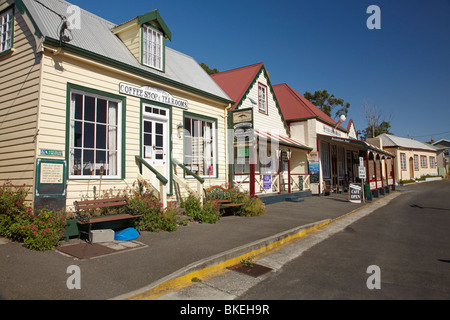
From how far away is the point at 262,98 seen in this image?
1617cm

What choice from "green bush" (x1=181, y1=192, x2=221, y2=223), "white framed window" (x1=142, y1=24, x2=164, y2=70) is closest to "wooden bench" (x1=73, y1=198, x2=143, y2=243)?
"green bush" (x1=181, y1=192, x2=221, y2=223)

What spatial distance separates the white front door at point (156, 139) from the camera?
893 centimetres

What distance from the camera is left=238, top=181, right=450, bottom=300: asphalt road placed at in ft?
13.7

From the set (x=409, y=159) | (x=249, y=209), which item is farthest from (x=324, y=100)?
(x=249, y=209)

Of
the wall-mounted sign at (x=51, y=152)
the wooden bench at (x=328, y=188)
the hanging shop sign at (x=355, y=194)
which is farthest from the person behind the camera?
the wooden bench at (x=328, y=188)

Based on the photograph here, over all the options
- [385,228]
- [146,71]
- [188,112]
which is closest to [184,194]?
[188,112]

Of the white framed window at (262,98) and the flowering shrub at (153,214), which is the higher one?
the white framed window at (262,98)

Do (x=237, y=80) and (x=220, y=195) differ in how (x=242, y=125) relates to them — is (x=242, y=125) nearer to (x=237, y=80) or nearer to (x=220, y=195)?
(x=220, y=195)

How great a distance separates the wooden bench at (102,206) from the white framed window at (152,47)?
175 inches

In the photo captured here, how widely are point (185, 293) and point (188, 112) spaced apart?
7.19 metres

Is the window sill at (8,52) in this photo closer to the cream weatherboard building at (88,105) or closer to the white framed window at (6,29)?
the cream weatherboard building at (88,105)

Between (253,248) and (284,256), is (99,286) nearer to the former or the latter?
(253,248)

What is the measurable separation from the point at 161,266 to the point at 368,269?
3.57 m

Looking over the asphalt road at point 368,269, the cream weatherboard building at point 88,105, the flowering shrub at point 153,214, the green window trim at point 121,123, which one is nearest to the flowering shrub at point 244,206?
the cream weatherboard building at point 88,105
